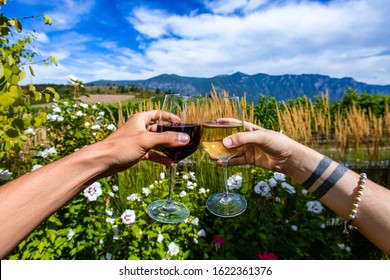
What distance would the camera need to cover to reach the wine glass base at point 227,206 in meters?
1.44

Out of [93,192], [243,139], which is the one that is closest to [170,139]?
[243,139]

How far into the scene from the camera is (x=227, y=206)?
151 centimetres

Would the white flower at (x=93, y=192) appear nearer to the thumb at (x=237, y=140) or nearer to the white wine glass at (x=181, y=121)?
the white wine glass at (x=181, y=121)

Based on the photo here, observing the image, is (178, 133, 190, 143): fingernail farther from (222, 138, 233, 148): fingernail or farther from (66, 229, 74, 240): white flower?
(66, 229, 74, 240): white flower

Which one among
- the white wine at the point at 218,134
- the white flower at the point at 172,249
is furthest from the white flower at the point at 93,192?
the white wine at the point at 218,134

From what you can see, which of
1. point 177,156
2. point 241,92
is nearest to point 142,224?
point 177,156

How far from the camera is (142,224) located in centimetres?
240

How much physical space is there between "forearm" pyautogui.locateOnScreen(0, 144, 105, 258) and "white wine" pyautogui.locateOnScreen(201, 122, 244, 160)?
465 mm

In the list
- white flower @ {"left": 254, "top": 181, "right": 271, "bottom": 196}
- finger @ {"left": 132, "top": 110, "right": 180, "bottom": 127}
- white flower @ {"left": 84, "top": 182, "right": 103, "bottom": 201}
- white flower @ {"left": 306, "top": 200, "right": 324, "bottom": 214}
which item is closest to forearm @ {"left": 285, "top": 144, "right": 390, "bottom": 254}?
finger @ {"left": 132, "top": 110, "right": 180, "bottom": 127}

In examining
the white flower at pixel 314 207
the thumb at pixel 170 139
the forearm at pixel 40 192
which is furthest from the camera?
the white flower at pixel 314 207

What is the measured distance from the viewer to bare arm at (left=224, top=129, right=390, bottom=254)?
52.3 inches

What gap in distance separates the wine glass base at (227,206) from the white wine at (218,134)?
300 mm

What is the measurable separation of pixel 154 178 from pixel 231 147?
92.5 inches

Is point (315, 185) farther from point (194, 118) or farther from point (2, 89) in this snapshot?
point (2, 89)
